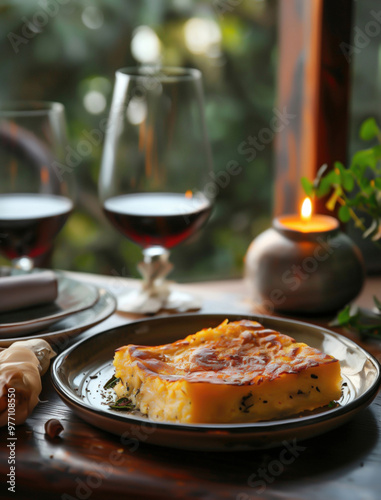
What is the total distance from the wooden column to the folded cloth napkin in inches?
33.7

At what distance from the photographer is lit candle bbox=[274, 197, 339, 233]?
4.28ft

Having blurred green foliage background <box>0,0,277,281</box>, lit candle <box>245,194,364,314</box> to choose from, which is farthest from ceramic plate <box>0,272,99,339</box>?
blurred green foliage background <box>0,0,277,281</box>

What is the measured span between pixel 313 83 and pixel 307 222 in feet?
1.69

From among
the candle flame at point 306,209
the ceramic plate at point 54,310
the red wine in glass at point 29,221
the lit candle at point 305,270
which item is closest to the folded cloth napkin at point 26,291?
the ceramic plate at point 54,310

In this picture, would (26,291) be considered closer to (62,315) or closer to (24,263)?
(62,315)

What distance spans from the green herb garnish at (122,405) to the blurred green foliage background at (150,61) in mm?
1787

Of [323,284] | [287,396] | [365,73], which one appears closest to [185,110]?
[323,284]

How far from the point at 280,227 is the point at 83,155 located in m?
1.55

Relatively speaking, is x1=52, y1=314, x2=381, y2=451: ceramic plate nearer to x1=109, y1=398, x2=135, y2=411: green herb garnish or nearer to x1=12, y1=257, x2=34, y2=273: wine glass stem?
x1=109, y1=398, x2=135, y2=411: green herb garnish

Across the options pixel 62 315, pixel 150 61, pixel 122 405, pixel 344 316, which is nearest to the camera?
pixel 122 405

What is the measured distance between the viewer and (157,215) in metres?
1.20

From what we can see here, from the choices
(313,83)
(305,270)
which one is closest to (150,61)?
(313,83)

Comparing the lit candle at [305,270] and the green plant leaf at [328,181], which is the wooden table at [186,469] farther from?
the green plant leaf at [328,181]

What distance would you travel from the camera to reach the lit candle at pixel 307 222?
1.30m
